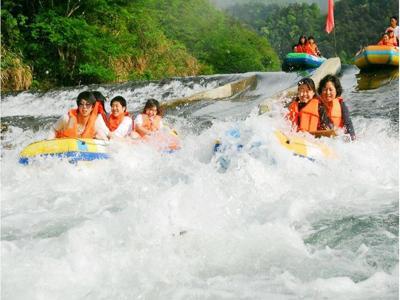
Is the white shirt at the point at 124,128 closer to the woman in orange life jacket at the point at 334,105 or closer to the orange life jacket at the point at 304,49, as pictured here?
the woman in orange life jacket at the point at 334,105

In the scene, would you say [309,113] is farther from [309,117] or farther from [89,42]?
[89,42]

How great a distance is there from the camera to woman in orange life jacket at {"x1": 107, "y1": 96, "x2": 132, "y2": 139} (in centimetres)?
645

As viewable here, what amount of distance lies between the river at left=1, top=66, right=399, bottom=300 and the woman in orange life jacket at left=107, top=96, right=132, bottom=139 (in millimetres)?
360

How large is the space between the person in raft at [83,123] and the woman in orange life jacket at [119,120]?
207 millimetres

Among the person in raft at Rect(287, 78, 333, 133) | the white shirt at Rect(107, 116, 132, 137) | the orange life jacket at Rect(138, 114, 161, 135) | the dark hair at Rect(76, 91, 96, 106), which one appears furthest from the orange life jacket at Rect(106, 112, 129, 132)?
the person in raft at Rect(287, 78, 333, 133)

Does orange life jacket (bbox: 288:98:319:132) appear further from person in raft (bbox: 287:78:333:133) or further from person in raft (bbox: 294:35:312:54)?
person in raft (bbox: 294:35:312:54)

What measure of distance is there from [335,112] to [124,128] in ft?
8.04

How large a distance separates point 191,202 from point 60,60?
13488 millimetres

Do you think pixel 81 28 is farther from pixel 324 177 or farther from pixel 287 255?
pixel 287 255

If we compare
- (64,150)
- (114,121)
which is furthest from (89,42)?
(64,150)

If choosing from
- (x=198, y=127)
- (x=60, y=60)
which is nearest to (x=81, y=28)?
(x=60, y=60)

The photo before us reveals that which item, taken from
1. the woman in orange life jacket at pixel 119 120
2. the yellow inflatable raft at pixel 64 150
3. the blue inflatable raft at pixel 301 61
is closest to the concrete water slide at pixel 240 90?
the blue inflatable raft at pixel 301 61

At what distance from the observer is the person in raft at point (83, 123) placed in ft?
20.5

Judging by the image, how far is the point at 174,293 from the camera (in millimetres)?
2887
